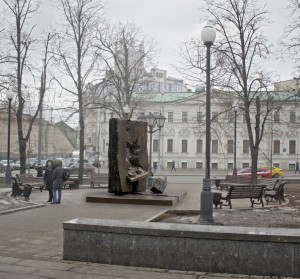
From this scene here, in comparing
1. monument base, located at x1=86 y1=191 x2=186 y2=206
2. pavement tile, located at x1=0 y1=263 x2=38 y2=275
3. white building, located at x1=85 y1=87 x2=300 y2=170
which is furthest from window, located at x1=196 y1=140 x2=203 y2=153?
pavement tile, located at x1=0 y1=263 x2=38 y2=275

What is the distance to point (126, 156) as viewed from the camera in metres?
17.2

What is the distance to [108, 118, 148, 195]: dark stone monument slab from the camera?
54.2ft

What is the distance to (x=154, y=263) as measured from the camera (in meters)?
6.96

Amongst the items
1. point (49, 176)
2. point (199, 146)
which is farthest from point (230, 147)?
point (49, 176)

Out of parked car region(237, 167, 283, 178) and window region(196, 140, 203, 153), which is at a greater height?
window region(196, 140, 203, 153)

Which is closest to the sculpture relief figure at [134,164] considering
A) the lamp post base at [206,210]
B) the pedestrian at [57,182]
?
the pedestrian at [57,182]

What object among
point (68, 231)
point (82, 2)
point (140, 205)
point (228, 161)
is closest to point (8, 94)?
point (82, 2)

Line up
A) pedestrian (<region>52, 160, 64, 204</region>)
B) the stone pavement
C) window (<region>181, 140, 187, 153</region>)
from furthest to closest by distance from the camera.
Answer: window (<region>181, 140, 187, 153</region>) < pedestrian (<region>52, 160, 64, 204</region>) < the stone pavement

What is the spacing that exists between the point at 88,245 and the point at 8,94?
18.0 m

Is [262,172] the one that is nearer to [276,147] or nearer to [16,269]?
[276,147]

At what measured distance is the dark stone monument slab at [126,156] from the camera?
16516 millimetres

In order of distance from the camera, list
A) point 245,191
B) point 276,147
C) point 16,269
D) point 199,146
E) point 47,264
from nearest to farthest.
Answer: point 16,269 < point 47,264 < point 245,191 < point 276,147 < point 199,146

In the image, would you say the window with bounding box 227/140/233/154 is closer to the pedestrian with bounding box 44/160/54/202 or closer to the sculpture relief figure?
the sculpture relief figure

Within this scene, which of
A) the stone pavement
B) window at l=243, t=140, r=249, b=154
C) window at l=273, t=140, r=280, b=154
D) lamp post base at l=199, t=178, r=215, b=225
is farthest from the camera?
window at l=243, t=140, r=249, b=154
